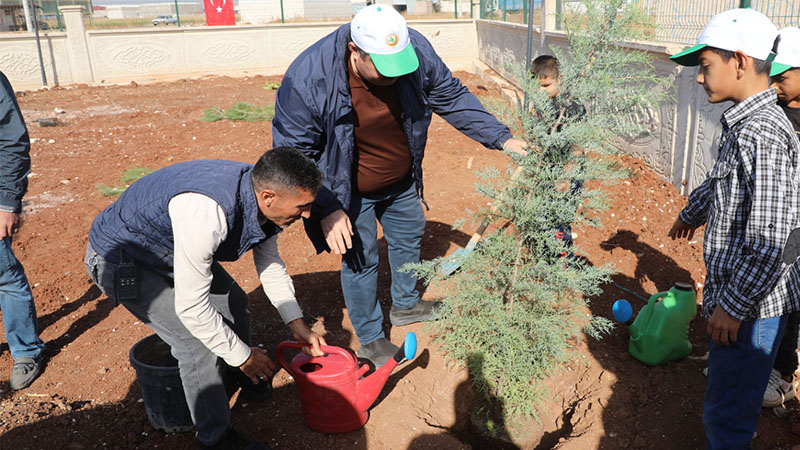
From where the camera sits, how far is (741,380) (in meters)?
2.14

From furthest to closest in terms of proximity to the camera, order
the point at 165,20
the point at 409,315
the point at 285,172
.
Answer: the point at 165,20, the point at 409,315, the point at 285,172

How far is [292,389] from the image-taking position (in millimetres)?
3250

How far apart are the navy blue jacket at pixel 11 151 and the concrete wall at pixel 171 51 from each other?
43.4 feet

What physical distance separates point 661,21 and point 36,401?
623 centimetres

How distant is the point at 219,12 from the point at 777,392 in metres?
16.7

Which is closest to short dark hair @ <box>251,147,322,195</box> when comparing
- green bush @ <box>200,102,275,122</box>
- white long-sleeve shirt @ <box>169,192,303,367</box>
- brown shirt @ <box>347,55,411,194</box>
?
white long-sleeve shirt @ <box>169,192,303,367</box>

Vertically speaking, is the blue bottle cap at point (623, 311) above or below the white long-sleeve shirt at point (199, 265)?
below

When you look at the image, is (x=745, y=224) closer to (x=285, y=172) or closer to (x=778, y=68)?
(x=778, y=68)

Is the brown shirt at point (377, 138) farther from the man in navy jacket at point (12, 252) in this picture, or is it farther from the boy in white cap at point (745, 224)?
the man in navy jacket at point (12, 252)

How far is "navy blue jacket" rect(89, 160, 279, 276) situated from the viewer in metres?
2.28

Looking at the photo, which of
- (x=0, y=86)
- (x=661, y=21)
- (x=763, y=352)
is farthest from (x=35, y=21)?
(x=763, y=352)

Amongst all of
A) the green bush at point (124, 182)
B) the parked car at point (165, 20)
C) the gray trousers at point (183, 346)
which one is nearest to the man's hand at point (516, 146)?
the gray trousers at point (183, 346)

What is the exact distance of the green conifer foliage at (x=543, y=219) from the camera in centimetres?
254

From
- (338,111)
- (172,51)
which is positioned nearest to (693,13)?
(338,111)
